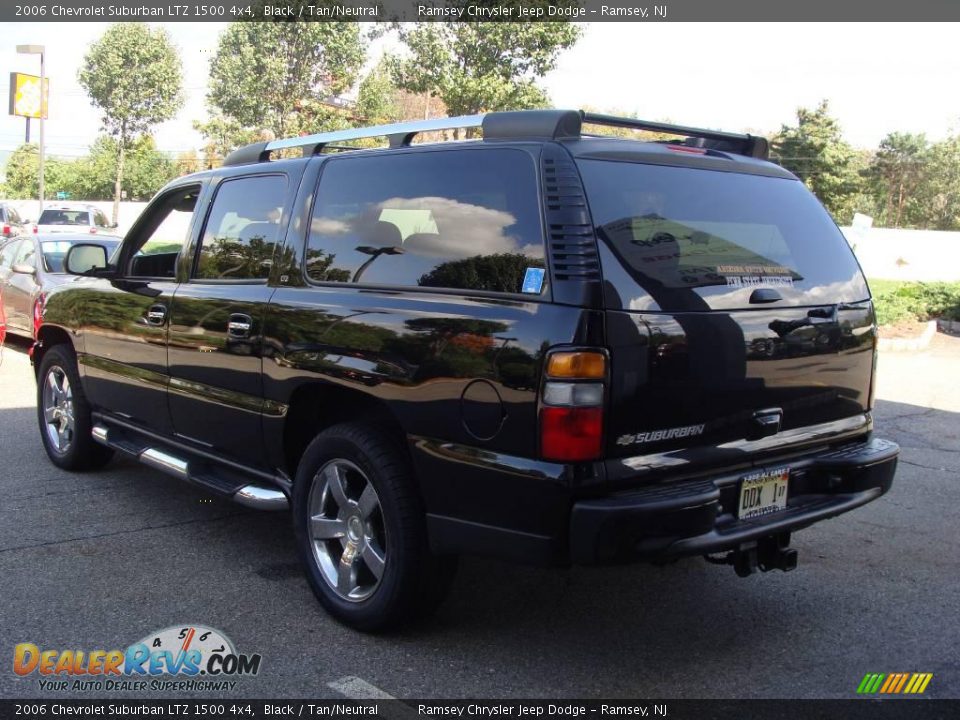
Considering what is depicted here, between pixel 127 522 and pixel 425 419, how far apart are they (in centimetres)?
261

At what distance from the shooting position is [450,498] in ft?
10.7

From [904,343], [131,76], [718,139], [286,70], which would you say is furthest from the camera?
[131,76]

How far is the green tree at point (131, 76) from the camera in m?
47.4

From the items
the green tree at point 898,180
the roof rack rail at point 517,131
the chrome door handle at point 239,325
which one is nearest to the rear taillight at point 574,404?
the roof rack rail at point 517,131

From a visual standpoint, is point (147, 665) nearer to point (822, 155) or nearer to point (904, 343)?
point (904, 343)

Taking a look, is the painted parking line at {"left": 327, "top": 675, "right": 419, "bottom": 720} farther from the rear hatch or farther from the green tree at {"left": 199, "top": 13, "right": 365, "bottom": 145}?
the green tree at {"left": 199, "top": 13, "right": 365, "bottom": 145}

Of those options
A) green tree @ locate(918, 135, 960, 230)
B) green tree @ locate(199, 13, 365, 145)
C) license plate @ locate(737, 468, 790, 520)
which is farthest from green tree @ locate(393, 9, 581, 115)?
green tree @ locate(918, 135, 960, 230)

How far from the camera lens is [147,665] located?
3.45 m

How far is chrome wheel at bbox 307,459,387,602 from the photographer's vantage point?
366cm

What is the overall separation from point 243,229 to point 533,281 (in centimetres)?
200

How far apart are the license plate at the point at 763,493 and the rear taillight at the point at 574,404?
733mm

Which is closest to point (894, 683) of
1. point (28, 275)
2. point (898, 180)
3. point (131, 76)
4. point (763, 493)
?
point (763, 493)

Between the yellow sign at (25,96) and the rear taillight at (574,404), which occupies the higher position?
the yellow sign at (25,96)

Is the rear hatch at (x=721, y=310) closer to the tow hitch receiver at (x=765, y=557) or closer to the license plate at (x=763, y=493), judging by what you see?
the license plate at (x=763, y=493)
